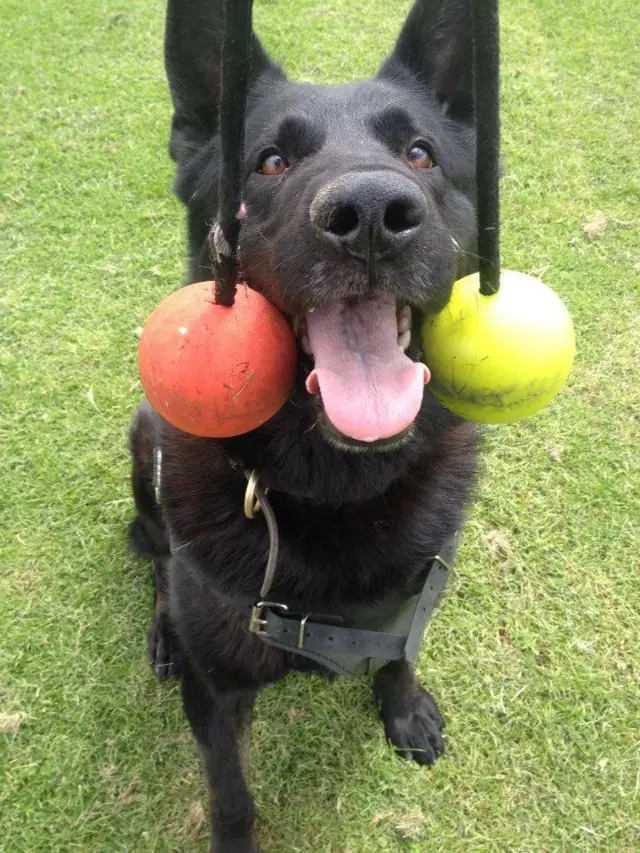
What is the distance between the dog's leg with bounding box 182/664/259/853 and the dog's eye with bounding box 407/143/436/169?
63.9 inches

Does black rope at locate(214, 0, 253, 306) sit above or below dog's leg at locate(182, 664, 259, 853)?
above

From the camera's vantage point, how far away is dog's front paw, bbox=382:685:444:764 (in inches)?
100

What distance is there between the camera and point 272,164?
1794 mm

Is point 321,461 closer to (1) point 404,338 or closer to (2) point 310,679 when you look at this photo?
(1) point 404,338

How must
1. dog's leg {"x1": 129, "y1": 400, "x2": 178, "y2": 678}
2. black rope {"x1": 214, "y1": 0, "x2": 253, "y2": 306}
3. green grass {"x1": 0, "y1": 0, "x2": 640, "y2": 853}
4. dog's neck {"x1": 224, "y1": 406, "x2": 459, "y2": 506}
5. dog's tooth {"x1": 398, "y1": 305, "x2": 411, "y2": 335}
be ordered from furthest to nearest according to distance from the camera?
1. dog's leg {"x1": 129, "y1": 400, "x2": 178, "y2": 678}
2. green grass {"x1": 0, "y1": 0, "x2": 640, "y2": 853}
3. dog's neck {"x1": 224, "y1": 406, "x2": 459, "y2": 506}
4. dog's tooth {"x1": 398, "y1": 305, "x2": 411, "y2": 335}
5. black rope {"x1": 214, "y1": 0, "x2": 253, "y2": 306}

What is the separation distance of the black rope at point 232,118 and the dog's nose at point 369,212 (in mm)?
244

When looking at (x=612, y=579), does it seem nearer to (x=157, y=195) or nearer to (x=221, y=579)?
(x=221, y=579)

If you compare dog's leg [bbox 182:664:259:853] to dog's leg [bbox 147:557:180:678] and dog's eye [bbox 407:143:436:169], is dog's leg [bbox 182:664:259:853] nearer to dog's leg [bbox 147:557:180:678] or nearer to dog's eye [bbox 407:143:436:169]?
dog's leg [bbox 147:557:180:678]

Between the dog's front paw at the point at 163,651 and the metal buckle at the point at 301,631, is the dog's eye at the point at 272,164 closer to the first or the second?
the metal buckle at the point at 301,631

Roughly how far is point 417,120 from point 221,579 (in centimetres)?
136

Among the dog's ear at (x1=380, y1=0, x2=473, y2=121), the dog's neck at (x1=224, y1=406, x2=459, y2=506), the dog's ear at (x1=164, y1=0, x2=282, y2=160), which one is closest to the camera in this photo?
the dog's neck at (x1=224, y1=406, x2=459, y2=506)

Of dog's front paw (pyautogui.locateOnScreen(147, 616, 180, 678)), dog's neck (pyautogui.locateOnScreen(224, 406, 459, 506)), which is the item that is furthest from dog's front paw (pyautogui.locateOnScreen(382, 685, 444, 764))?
dog's neck (pyautogui.locateOnScreen(224, 406, 459, 506))

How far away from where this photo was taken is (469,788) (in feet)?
8.23

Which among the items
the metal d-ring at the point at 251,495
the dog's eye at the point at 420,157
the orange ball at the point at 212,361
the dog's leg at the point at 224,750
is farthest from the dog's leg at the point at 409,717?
the dog's eye at the point at 420,157
